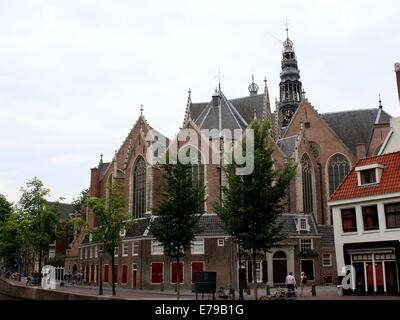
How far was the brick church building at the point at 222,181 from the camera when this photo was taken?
41500mm

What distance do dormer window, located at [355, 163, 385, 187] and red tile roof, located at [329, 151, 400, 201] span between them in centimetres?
27

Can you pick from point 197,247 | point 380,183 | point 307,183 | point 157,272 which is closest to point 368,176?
point 380,183

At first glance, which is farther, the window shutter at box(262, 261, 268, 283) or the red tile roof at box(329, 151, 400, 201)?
the window shutter at box(262, 261, 268, 283)

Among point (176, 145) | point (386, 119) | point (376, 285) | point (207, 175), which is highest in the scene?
point (386, 119)

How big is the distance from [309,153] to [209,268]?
19.7m

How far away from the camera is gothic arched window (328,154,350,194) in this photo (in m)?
53.7

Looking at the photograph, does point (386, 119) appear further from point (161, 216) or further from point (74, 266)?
point (74, 266)

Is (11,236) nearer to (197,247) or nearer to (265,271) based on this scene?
(197,247)

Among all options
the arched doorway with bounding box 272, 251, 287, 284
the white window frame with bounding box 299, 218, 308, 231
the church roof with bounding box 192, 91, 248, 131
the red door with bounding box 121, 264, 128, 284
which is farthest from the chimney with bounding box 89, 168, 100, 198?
the white window frame with bounding box 299, 218, 308, 231

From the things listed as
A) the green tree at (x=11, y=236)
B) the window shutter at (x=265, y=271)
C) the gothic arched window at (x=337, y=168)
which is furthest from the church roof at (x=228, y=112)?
the green tree at (x=11, y=236)

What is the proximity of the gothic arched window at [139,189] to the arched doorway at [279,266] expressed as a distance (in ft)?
51.1

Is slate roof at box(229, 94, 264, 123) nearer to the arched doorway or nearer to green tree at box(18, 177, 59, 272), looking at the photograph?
the arched doorway
